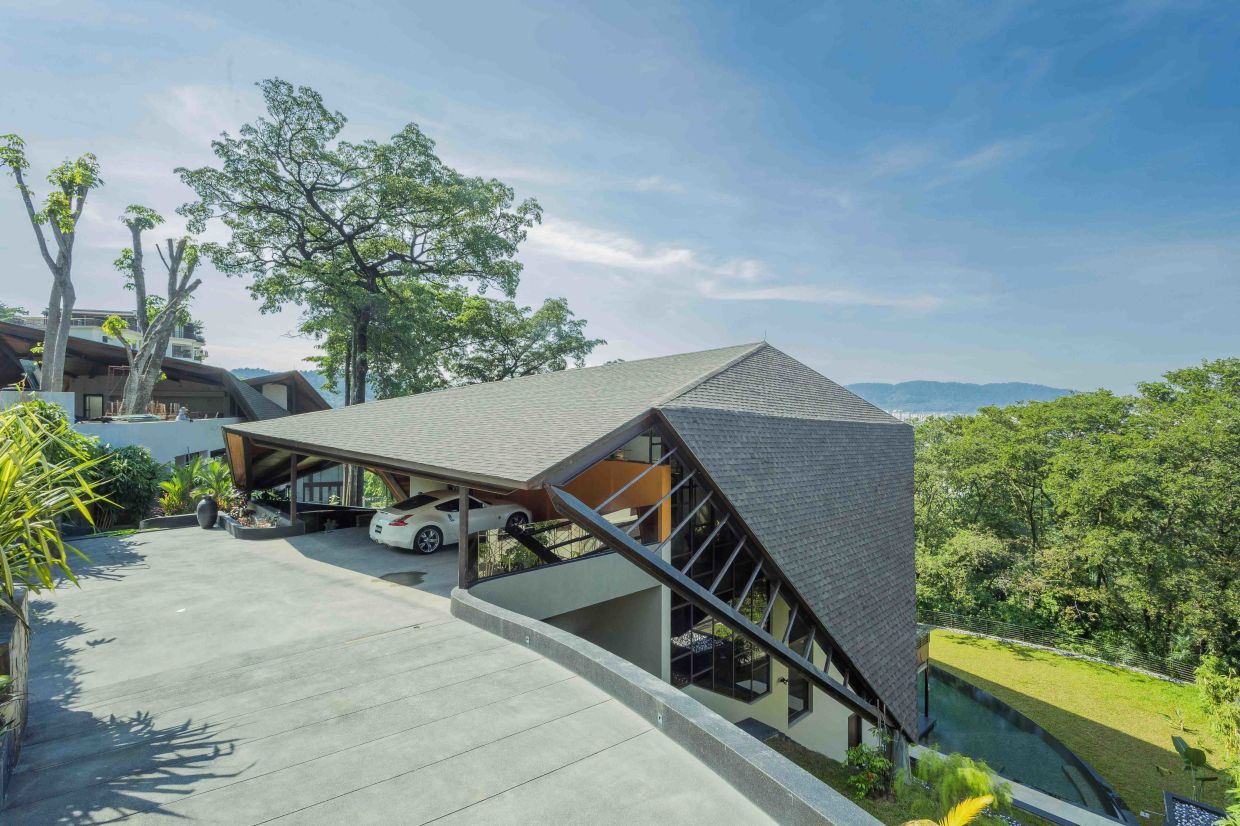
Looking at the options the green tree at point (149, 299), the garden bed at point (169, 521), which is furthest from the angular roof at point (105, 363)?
the garden bed at point (169, 521)

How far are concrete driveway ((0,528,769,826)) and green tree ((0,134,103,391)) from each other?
19030 millimetres

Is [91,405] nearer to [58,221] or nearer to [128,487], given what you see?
[58,221]

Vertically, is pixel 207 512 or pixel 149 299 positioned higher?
pixel 149 299

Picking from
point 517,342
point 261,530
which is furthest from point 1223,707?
point 517,342

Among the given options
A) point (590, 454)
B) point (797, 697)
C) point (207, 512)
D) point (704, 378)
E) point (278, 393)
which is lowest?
point (797, 697)

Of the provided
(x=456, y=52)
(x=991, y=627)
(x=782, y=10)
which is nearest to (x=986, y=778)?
(x=782, y=10)

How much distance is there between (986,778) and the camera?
9312 mm

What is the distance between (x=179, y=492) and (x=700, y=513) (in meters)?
14.3

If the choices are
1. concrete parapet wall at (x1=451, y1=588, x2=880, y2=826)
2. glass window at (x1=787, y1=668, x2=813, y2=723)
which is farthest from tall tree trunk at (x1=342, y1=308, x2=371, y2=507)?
concrete parapet wall at (x1=451, y1=588, x2=880, y2=826)

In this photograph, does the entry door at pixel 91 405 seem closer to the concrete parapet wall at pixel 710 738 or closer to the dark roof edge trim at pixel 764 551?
the concrete parapet wall at pixel 710 738

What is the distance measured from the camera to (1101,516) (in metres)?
26.9

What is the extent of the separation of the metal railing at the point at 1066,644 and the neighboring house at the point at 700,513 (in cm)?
1811

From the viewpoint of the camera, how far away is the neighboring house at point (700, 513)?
8938mm

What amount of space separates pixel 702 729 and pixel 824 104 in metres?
21.1
